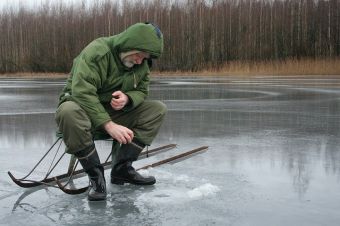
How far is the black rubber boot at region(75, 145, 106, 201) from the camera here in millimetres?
2879

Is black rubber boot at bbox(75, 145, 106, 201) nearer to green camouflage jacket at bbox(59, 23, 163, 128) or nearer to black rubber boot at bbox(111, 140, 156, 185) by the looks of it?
green camouflage jacket at bbox(59, 23, 163, 128)

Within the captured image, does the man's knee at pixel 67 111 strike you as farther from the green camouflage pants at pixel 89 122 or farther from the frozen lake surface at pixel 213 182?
the frozen lake surface at pixel 213 182

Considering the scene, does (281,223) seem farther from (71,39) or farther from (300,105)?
(71,39)

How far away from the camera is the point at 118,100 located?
3.08m

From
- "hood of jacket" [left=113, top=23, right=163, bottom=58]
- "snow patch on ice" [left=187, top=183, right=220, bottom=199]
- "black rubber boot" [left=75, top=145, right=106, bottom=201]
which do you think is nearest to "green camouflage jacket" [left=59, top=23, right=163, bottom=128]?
"hood of jacket" [left=113, top=23, right=163, bottom=58]

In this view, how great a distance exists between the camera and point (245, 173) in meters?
3.55

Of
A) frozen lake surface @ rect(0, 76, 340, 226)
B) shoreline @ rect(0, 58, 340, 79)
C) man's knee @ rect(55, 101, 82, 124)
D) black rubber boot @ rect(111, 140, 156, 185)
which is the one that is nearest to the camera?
frozen lake surface @ rect(0, 76, 340, 226)

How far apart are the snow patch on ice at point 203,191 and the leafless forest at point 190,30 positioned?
2195 centimetres

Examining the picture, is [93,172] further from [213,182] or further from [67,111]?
[213,182]

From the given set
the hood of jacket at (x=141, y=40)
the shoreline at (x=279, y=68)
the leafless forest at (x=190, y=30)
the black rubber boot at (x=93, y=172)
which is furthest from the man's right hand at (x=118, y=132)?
the leafless forest at (x=190, y=30)

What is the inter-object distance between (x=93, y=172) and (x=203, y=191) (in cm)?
68

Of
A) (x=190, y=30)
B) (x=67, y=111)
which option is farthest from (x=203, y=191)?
(x=190, y=30)

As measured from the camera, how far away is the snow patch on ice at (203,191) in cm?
295

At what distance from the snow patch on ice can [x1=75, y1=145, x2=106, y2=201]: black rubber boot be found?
0.53m
